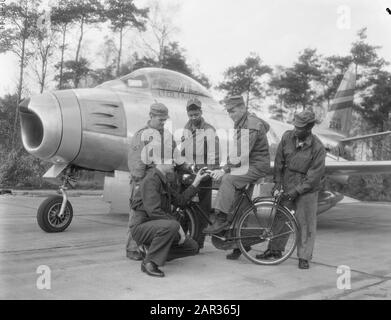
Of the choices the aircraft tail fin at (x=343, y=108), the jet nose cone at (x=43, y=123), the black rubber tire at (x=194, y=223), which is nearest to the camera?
the black rubber tire at (x=194, y=223)

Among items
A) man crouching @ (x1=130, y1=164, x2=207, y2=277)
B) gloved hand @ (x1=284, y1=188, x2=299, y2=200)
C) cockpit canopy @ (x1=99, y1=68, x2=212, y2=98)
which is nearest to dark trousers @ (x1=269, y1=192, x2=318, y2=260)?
gloved hand @ (x1=284, y1=188, x2=299, y2=200)

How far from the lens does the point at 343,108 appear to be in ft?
46.3

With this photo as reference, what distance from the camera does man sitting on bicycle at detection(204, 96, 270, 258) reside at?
15.1 feet

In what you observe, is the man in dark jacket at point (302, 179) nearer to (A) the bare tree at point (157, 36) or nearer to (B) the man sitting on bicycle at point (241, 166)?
(B) the man sitting on bicycle at point (241, 166)

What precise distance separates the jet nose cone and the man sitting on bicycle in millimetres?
2560

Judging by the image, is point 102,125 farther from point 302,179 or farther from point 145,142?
point 302,179

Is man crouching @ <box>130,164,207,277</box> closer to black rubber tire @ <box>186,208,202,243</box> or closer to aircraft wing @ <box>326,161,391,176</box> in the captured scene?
black rubber tire @ <box>186,208,202,243</box>

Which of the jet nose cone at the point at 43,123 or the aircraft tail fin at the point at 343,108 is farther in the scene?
the aircraft tail fin at the point at 343,108

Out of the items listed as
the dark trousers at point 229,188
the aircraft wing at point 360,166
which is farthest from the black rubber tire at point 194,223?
the aircraft wing at point 360,166

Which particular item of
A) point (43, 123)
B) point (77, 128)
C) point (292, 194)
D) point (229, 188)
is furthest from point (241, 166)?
point (43, 123)

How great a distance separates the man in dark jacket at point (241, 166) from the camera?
4602 millimetres

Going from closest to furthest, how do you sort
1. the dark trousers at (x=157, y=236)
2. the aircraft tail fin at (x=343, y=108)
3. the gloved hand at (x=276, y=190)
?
the dark trousers at (x=157, y=236), the gloved hand at (x=276, y=190), the aircraft tail fin at (x=343, y=108)

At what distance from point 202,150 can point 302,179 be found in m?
1.16
